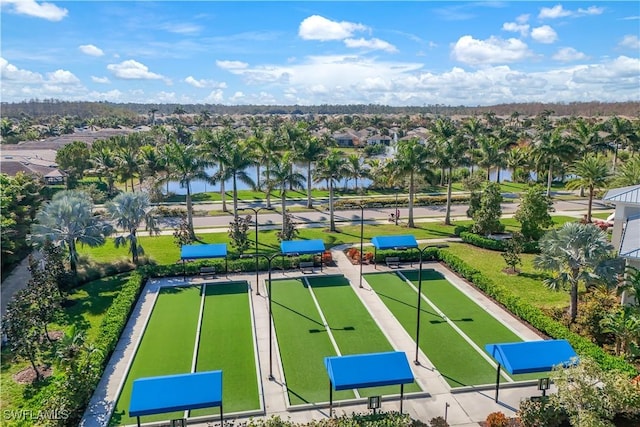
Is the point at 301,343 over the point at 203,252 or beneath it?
beneath

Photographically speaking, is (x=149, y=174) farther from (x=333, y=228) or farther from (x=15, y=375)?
(x=15, y=375)

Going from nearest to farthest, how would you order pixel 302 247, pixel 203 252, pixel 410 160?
1. pixel 203 252
2. pixel 302 247
3. pixel 410 160

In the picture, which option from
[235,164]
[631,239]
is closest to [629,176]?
[631,239]

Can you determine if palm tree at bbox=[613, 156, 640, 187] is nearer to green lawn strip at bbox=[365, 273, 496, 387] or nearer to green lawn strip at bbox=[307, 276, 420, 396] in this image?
green lawn strip at bbox=[365, 273, 496, 387]

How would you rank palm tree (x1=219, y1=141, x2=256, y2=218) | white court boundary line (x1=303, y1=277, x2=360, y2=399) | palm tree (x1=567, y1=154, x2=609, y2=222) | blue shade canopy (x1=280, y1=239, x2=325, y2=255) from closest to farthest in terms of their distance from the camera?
1. white court boundary line (x1=303, y1=277, x2=360, y2=399)
2. blue shade canopy (x1=280, y1=239, x2=325, y2=255)
3. palm tree (x1=219, y1=141, x2=256, y2=218)
4. palm tree (x1=567, y1=154, x2=609, y2=222)

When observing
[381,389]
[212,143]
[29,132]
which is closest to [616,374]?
[381,389]

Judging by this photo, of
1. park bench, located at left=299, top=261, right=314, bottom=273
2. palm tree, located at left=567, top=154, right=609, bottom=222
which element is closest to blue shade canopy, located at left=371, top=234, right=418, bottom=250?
park bench, located at left=299, top=261, right=314, bottom=273

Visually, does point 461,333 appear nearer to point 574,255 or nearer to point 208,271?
point 574,255

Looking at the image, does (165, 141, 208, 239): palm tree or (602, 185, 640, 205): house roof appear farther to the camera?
(165, 141, 208, 239): palm tree
